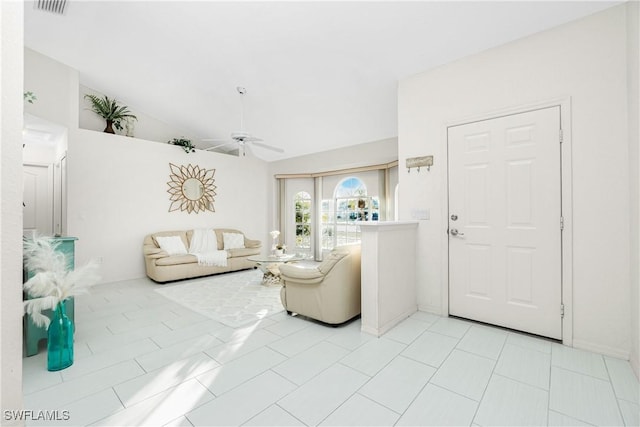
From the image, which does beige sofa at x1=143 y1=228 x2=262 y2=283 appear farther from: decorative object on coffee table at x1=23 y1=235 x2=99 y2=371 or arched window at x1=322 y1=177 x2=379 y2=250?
decorative object on coffee table at x1=23 y1=235 x2=99 y2=371

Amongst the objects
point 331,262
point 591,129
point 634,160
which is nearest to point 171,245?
point 331,262

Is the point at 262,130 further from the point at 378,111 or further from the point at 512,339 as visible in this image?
→ the point at 512,339

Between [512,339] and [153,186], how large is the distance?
6.18 m

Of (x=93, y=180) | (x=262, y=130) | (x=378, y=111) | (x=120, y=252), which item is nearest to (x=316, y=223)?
(x=262, y=130)

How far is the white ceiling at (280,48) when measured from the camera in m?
2.71

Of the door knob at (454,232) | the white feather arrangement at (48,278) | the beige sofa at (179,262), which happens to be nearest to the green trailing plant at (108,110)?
the beige sofa at (179,262)

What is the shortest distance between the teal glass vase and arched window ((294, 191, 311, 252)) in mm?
Answer: 5353

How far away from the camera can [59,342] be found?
2.14 m

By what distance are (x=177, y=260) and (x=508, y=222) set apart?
4.95 metres

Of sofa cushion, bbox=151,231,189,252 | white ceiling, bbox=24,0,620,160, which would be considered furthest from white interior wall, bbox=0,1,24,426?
sofa cushion, bbox=151,231,189,252

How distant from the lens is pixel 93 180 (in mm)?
4934

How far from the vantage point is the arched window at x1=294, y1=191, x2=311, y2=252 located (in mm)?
7293

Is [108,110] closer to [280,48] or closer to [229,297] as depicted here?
[280,48]

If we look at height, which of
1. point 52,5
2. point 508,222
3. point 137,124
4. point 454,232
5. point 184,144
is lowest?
point 454,232
